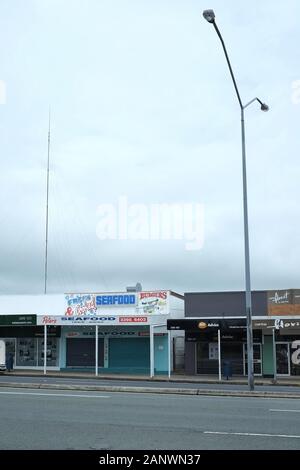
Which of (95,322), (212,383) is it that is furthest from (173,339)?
(212,383)

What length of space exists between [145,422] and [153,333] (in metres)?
21.7

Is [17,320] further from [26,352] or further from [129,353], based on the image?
[129,353]

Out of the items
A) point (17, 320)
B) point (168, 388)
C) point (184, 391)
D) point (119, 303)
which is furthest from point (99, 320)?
point (184, 391)

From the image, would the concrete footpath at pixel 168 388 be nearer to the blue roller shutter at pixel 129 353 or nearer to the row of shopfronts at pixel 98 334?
the row of shopfronts at pixel 98 334

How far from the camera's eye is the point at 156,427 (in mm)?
11734

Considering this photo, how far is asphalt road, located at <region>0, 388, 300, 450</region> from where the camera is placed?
32.8 feet

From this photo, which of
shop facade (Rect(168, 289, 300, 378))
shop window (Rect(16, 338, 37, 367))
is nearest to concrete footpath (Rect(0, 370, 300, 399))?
shop facade (Rect(168, 289, 300, 378))

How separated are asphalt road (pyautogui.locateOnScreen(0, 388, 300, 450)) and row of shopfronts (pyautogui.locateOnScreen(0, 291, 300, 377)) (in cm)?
1371

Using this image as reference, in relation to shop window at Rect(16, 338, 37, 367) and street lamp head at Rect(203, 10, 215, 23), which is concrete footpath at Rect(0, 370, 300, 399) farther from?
street lamp head at Rect(203, 10, 215, 23)

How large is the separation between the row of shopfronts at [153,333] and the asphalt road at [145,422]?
13712 mm

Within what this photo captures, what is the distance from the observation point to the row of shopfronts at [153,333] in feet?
105

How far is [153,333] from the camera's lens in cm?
3416

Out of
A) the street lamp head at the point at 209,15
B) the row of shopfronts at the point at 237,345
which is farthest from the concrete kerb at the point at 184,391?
the street lamp head at the point at 209,15

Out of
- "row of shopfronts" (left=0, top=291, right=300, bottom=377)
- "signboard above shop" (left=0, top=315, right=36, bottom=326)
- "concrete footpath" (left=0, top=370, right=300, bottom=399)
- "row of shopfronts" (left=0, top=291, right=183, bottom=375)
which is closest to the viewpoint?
"concrete footpath" (left=0, top=370, right=300, bottom=399)
